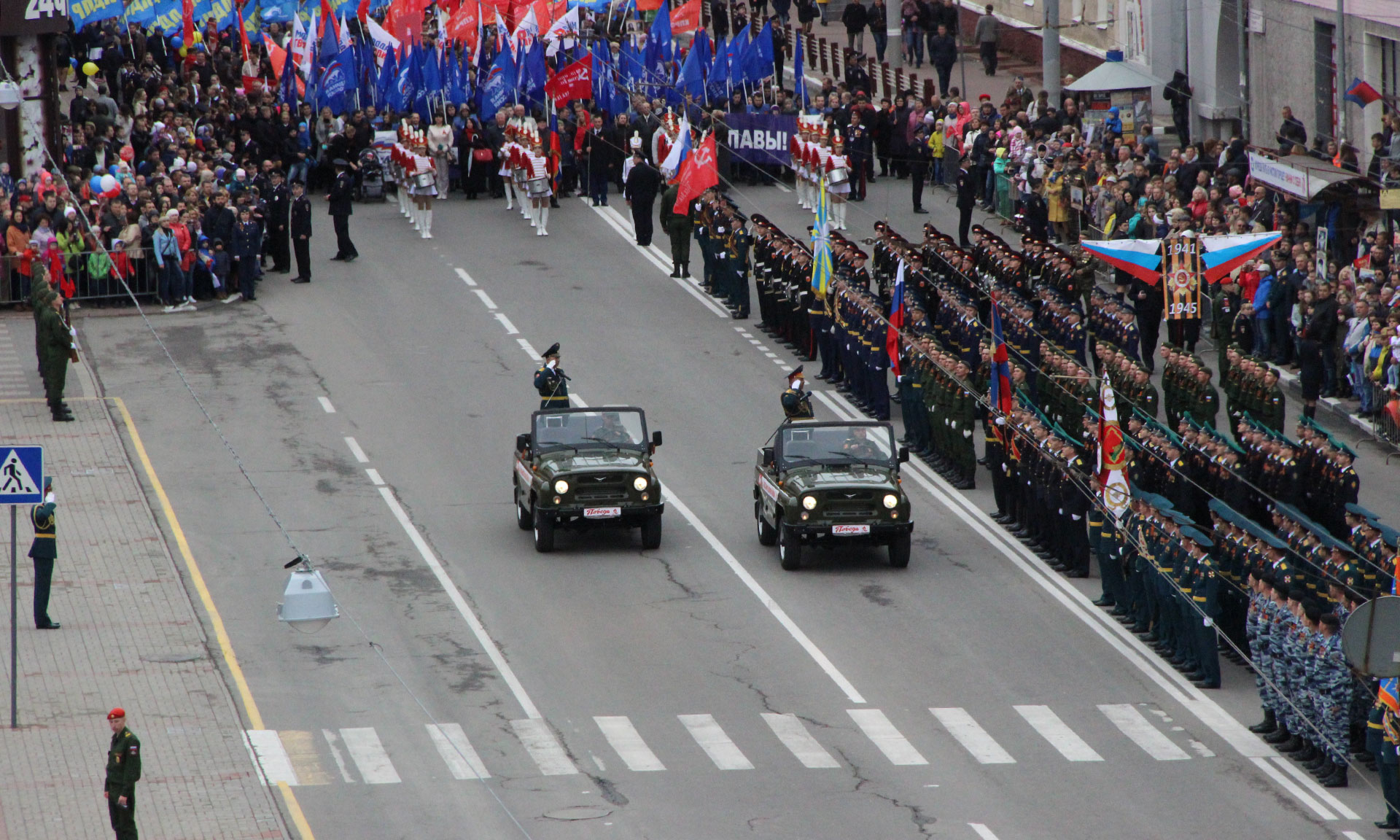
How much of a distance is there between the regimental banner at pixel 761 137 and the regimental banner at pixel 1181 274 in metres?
14.2

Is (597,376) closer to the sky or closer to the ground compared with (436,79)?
closer to the ground

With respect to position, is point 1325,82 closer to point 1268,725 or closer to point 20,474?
point 1268,725

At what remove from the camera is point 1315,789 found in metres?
19.7

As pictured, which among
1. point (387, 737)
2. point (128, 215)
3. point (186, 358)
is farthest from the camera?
point (128, 215)

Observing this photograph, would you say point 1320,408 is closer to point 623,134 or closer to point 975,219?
point 975,219

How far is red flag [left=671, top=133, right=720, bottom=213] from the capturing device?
3706cm

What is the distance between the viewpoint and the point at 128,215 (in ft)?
121

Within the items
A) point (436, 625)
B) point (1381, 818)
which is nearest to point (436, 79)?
point (436, 625)

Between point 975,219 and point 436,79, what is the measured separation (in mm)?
10514

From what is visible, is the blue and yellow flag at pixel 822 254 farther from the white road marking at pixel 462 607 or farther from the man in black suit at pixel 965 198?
the white road marking at pixel 462 607

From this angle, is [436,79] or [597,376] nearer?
[597,376]

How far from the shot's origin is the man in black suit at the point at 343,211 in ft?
128

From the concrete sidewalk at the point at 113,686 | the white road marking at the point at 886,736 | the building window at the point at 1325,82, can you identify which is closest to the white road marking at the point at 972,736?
the white road marking at the point at 886,736

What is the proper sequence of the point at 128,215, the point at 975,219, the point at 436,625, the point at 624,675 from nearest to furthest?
the point at 624,675 → the point at 436,625 → the point at 128,215 → the point at 975,219
